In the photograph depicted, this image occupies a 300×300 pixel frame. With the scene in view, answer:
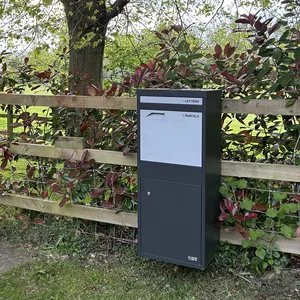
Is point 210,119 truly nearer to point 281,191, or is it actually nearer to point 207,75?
point 207,75

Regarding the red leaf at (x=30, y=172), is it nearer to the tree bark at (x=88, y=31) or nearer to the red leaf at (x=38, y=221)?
the red leaf at (x=38, y=221)

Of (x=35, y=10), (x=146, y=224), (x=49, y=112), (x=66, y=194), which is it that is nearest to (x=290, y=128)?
(x=146, y=224)

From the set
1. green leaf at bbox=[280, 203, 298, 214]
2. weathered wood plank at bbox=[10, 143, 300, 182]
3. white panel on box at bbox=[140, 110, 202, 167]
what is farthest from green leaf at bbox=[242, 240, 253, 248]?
white panel on box at bbox=[140, 110, 202, 167]

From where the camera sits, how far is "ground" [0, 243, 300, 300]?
3.00m

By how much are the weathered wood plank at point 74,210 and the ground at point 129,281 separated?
0.29 meters

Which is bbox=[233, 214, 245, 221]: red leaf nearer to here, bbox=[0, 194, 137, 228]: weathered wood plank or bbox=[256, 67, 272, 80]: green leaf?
bbox=[0, 194, 137, 228]: weathered wood plank

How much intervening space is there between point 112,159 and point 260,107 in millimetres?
1296

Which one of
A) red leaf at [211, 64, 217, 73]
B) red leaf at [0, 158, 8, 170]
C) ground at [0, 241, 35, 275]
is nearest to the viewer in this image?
red leaf at [211, 64, 217, 73]

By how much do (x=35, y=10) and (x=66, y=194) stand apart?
317cm

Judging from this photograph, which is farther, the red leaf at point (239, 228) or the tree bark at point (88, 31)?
the tree bark at point (88, 31)

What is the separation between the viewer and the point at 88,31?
226 inches

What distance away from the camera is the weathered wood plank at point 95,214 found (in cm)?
304

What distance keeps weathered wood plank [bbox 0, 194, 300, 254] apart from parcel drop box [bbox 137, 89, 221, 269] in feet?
0.64

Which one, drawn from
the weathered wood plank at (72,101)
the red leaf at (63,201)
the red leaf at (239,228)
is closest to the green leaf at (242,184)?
the red leaf at (239,228)
